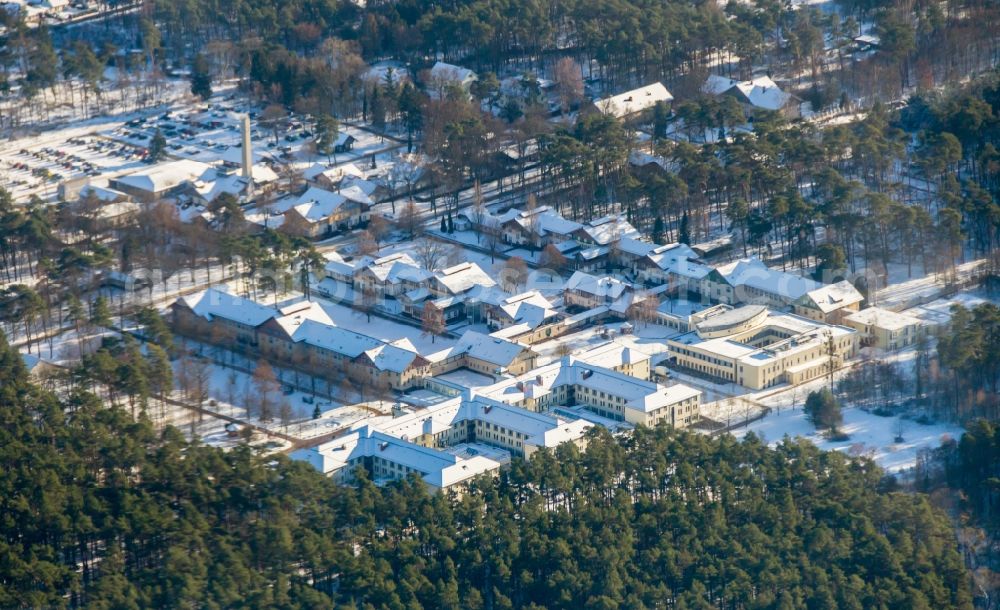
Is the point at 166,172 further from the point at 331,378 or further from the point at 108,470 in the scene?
the point at 108,470

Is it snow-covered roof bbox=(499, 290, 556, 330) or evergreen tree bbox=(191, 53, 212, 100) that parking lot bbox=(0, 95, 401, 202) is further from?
snow-covered roof bbox=(499, 290, 556, 330)

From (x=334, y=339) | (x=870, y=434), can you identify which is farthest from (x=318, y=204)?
(x=870, y=434)

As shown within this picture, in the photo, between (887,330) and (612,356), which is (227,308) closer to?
(612,356)

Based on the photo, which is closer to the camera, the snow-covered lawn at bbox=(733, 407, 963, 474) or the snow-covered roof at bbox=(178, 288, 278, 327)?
the snow-covered lawn at bbox=(733, 407, 963, 474)

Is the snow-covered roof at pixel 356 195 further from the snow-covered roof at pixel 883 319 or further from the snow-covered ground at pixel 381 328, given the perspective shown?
the snow-covered roof at pixel 883 319

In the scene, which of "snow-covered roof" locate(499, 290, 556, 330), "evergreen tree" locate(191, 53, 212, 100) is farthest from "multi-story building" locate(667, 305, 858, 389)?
"evergreen tree" locate(191, 53, 212, 100)

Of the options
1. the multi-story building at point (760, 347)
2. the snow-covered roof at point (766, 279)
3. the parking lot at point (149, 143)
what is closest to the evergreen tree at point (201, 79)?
the parking lot at point (149, 143)

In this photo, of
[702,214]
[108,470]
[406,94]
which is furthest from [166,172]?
[108,470]
